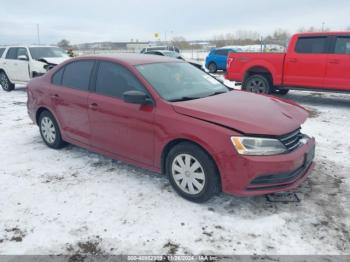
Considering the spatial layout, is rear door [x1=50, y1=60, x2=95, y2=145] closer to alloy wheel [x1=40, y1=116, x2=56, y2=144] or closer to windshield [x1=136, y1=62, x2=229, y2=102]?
alloy wheel [x1=40, y1=116, x2=56, y2=144]

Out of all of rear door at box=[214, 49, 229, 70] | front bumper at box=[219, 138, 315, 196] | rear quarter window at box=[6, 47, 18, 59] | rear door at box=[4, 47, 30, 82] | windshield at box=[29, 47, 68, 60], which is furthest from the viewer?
rear door at box=[214, 49, 229, 70]

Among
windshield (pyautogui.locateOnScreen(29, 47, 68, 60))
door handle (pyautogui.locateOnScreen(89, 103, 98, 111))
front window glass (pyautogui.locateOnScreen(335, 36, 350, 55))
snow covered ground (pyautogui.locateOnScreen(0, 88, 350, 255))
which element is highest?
front window glass (pyautogui.locateOnScreen(335, 36, 350, 55))

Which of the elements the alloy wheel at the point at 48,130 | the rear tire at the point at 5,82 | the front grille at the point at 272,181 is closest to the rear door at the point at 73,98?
the alloy wheel at the point at 48,130

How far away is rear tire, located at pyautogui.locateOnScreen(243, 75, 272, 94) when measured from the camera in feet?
31.1

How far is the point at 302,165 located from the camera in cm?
357

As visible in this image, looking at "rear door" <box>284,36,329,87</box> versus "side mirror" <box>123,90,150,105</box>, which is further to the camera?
"rear door" <box>284,36,329,87</box>

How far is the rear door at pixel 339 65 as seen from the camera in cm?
809

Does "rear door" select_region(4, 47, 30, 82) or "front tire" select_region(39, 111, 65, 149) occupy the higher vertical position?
"rear door" select_region(4, 47, 30, 82)

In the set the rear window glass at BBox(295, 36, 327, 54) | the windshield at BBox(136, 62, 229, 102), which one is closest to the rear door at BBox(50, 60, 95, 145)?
the windshield at BBox(136, 62, 229, 102)

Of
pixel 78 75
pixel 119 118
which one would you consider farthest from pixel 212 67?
pixel 119 118

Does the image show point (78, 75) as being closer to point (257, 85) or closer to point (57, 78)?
point (57, 78)

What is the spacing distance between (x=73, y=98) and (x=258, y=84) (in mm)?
6442

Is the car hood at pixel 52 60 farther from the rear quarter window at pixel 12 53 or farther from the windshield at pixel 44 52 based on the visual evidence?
the rear quarter window at pixel 12 53

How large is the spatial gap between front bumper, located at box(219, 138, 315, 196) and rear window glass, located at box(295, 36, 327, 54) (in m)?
6.18
